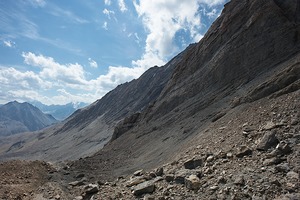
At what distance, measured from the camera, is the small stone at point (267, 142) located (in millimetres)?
13506

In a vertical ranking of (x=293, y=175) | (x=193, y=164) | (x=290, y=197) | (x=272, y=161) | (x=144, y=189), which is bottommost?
(x=290, y=197)

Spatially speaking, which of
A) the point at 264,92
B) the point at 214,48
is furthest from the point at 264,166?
the point at 214,48

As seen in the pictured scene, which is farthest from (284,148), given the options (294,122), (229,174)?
(294,122)

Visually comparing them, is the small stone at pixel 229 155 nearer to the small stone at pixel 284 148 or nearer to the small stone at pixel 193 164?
the small stone at pixel 193 164

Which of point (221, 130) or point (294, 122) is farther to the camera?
point (221, 130)

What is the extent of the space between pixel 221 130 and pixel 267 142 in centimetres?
777

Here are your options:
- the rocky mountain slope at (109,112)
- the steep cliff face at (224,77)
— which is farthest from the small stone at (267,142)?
the rocky mountain slope at (109,112)

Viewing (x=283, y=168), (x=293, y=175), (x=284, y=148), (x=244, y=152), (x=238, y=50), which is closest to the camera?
(x=293, y=175)

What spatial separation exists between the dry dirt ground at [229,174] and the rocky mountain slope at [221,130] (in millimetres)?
48

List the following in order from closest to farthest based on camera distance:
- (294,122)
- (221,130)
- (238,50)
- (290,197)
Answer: (290,197)
(294,122)
(221,130)
(238,50)

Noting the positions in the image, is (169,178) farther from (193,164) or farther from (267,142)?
(267,142)

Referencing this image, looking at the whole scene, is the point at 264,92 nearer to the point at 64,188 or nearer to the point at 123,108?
the point at 64,188

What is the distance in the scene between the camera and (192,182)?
12.4 metres

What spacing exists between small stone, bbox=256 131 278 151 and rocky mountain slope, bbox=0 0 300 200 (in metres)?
0.05
